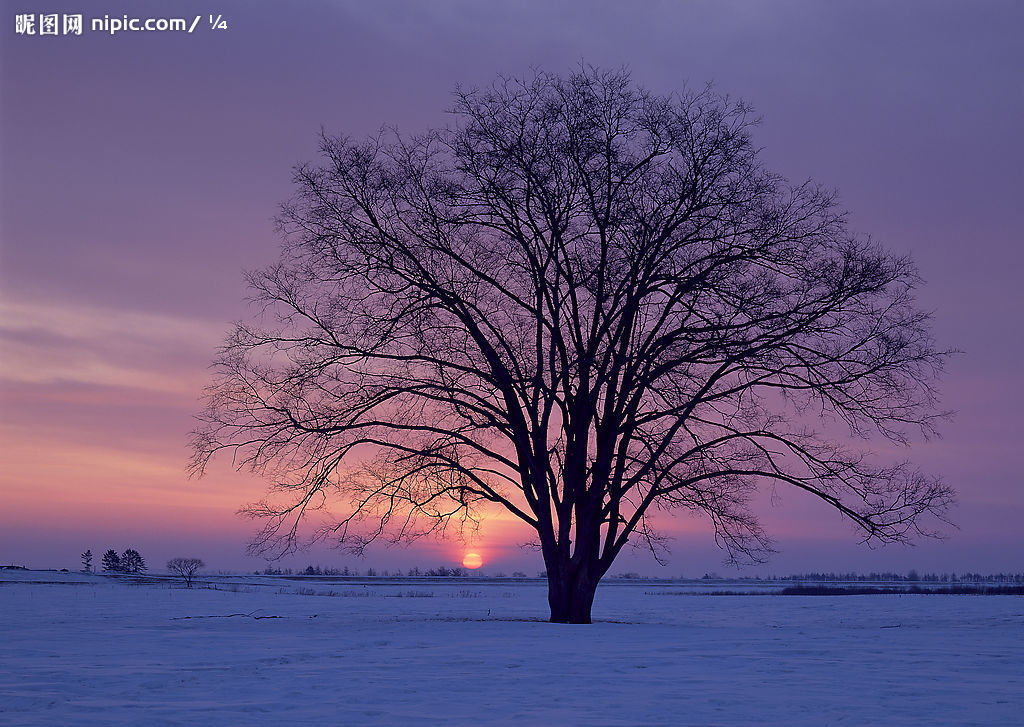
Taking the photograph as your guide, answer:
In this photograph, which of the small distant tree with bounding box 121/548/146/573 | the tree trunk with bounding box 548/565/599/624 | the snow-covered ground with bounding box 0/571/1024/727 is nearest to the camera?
the snow-covered ground with bounding box 0/571/1024/727

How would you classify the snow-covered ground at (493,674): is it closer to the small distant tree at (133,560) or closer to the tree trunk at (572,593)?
the tree trunk at (572,593)

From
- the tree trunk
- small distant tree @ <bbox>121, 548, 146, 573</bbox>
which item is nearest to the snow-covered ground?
the tree trunk

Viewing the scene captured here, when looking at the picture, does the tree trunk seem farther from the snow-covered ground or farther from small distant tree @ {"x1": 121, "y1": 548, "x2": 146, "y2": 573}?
small distant tree @ {"x1": 121, "y1": 548, "x2": 146, "y2": 573}

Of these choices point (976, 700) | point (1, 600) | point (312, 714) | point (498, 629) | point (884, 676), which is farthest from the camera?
point (1, 600)

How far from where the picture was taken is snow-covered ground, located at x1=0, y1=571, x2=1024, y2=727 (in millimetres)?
9984

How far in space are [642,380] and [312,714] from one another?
1431 centimetres

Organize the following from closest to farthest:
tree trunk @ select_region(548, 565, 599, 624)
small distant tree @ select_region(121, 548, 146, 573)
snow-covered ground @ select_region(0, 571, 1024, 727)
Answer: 1. snow-covered ground @ select_region(0, 571, 1024, 727)
2. tree trunk @ select_region(548, 565, 599, 624)
3. small distant tree @ select_region(121, 548, 146, 573)

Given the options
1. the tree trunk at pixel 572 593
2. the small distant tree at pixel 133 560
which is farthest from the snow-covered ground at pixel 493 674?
the small distant tree at pixel 133 560

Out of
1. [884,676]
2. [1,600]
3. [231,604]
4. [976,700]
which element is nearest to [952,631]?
[884,676]

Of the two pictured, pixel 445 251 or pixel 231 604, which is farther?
pixel 231 604

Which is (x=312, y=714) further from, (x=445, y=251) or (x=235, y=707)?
(x=445, y=251)

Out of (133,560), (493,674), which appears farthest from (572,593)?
(133,560)

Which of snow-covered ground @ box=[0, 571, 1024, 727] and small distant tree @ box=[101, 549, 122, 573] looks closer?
snow-covered ground @ box=[0, 571, 1024, 727]

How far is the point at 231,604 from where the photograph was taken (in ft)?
107
